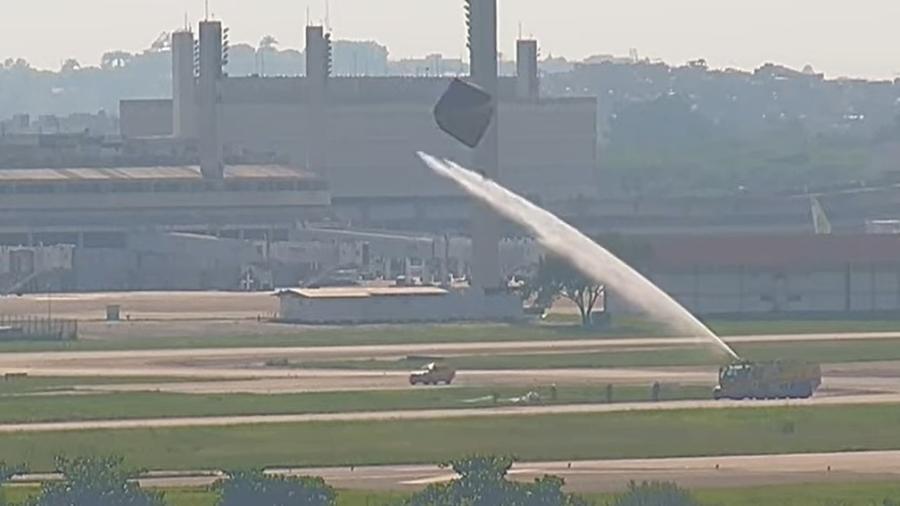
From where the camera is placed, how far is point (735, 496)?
186ft

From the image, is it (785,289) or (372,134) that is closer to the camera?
(785,289)

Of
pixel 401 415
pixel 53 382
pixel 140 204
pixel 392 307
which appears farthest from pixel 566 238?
pixel 140 204

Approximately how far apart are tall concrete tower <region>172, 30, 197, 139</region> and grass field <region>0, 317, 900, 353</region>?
2635 inches

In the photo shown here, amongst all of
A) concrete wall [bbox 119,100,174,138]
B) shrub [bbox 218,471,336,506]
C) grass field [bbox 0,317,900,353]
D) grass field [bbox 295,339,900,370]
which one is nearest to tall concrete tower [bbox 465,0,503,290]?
grass field [bbox 0,317,900,353]

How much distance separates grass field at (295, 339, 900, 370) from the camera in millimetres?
90375

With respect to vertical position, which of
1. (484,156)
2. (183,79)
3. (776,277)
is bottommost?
(776,277)

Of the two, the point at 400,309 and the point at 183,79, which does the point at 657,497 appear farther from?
the point at 183,79

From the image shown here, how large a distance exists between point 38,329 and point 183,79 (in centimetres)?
7013

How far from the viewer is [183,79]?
7032 inches

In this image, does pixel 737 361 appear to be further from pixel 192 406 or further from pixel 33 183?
pixel 33 183

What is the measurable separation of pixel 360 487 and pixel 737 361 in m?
24.7

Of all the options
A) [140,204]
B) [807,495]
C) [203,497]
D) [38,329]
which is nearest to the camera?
[203,497]

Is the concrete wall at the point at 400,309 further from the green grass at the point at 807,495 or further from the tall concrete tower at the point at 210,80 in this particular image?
the green grass at the point at 807,495

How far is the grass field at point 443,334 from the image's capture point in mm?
102375
